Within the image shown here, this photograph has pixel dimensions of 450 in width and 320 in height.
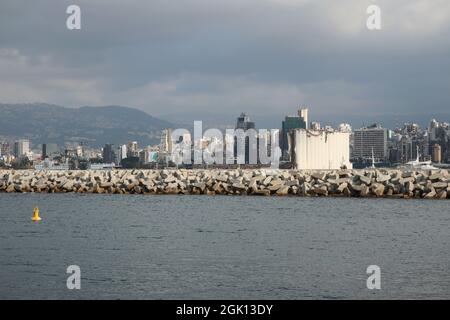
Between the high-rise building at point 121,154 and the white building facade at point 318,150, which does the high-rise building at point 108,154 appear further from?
the white building facade at point 318,150

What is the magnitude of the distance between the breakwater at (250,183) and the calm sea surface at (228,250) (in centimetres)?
556

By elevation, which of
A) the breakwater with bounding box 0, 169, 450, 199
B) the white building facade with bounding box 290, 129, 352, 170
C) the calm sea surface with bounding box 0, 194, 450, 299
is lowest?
the calm sea surface with bounding box 0, 194, 450, 299

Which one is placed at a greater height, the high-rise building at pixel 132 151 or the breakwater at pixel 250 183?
the high-rise building at pixel 132 151

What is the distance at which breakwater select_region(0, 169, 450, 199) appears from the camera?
154ft

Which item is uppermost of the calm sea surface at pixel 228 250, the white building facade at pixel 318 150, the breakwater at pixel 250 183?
the white building facade at pixel 318 150

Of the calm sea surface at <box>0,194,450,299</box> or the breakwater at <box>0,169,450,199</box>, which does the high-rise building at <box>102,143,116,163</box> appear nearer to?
the breakwater at <box>0,169,450,199</box>

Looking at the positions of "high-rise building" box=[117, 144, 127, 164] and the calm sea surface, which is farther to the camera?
"high-rise building" box=[117, 144, 127, 164]

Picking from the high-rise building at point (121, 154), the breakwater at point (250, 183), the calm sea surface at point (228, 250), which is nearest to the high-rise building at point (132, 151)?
the high-rise building at point (121, 154)

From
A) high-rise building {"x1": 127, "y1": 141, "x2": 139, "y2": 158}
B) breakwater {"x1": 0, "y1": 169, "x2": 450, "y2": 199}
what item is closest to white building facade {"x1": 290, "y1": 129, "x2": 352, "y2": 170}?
breakwater {"x1": 0, "y1": 169, "x2": 450, "y2": 199}

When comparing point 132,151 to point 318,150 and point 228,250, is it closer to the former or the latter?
point 318,150

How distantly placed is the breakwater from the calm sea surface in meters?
5.56

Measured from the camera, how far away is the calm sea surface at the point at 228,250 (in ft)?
57.2

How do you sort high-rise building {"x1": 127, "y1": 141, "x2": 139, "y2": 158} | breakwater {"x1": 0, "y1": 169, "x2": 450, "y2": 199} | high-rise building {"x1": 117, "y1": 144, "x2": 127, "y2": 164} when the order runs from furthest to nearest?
high-rise building {"x1": 127, "y1": 141, "x2": 139, "y2": 158}
high-rise building {"x1": 117, "y1": 144, "x2": 127, "y2": 164}
breakwater {"x1": 0, "y1": 169, "x2": 450, "y2": 199}

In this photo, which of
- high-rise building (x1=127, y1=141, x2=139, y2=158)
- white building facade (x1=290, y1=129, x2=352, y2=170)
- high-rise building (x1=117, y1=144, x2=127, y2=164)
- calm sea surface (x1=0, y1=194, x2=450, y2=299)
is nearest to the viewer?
calm sea surface (x1=0, y1=194, x2=450, y2=299)
